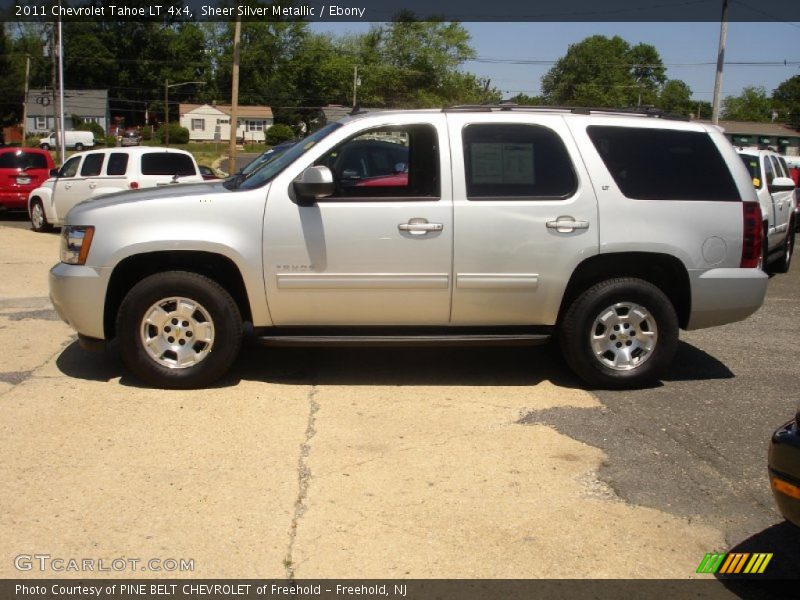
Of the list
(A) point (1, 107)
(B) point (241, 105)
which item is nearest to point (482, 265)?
(A) point (1, 107)

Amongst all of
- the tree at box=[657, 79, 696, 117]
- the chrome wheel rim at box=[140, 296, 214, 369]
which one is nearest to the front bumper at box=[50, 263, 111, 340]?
the chrome wheel rim at box=[140, 296, 214, 369]

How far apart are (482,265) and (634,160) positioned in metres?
1.39

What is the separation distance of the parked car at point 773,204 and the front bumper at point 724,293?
531 cm

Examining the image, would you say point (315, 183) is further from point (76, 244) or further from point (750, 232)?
point (750, 232)

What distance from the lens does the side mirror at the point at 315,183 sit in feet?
18.8

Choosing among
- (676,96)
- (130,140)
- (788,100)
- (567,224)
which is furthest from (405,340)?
(788,100)

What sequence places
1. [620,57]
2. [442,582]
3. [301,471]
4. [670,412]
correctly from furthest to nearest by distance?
[620,57]
[670,412]
[301,471]
[442,582]

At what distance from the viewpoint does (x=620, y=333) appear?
20.5ft

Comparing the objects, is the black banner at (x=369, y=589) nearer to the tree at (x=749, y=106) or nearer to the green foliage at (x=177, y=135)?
the green foliage at (x=177, y=135)

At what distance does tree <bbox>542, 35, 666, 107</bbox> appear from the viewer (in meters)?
95.0

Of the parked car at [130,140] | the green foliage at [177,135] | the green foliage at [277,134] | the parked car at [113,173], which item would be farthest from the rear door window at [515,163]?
the green foliage at [177,135]

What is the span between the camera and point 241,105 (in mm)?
96000

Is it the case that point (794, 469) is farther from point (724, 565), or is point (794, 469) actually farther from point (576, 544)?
point (576, 544)

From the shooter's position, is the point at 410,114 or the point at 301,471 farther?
the point at 410,114
